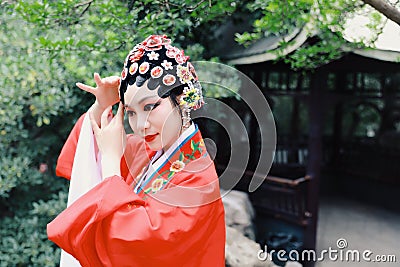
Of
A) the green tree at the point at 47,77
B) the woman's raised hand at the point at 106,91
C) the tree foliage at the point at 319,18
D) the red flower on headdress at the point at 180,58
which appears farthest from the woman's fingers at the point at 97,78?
the tree foliage at the point at 319,18

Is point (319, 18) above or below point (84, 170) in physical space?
above

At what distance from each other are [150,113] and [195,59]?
2.46 meters

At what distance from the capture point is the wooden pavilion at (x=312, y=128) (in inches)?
192

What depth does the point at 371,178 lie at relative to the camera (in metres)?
7.93

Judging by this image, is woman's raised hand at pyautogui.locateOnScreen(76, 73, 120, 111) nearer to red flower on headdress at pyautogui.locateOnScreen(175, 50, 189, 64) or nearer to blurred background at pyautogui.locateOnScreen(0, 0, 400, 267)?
red flower on headdress at pyautogui.locateOnScreen(175, 50, 189, 64)

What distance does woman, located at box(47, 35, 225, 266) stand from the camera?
4.83ft

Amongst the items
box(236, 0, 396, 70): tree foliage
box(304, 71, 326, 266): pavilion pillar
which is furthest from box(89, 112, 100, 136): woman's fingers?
box(304, 71, 326, 266): pavilion pillar

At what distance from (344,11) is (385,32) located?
1227 mm

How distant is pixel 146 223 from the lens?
1466 mm

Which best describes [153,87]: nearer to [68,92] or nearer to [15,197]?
[68,92]

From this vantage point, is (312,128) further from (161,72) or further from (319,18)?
(161,72)

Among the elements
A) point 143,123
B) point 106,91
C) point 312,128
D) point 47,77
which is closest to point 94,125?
point 106,91

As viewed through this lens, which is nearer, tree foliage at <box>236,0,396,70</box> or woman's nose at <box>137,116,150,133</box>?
woman's nose at <box>137,116,150,133</box>

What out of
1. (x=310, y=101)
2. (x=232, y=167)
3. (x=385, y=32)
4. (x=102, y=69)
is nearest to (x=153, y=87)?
(x=232, y=167)
